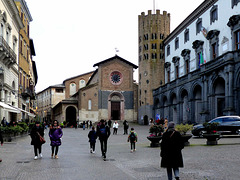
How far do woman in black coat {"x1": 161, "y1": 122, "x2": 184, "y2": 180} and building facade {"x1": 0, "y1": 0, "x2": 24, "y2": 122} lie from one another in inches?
776

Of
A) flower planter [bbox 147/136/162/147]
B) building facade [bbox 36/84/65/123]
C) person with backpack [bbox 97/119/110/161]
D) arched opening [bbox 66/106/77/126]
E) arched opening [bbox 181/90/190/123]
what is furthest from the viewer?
building facade [bbox 36/84/65/123]

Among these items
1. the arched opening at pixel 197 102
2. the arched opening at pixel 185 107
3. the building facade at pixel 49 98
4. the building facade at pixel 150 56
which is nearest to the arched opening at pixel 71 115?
the building facade at pixel 150 56

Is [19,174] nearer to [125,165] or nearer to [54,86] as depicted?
[125,165]

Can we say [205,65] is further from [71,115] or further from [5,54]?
[71,115]

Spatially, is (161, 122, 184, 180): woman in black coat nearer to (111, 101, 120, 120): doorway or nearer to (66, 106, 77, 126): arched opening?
(111, 101, 120, 120): doorway

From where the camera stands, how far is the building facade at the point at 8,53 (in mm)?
28688

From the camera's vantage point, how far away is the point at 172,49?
53.1 metres

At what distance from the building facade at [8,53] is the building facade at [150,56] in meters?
27.6

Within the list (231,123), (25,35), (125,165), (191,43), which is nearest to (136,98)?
(191,43)

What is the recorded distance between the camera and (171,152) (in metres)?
8.12

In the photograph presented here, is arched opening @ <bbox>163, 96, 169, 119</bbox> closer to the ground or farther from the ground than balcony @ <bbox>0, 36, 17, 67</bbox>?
closer to the ground

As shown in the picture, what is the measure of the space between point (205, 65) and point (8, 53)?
2006cm

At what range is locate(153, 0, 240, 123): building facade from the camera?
31109mm

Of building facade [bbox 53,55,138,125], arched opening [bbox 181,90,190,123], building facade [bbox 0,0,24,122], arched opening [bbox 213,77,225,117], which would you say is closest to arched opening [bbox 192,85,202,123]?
arched opening [bbox 181,90,190,123]
